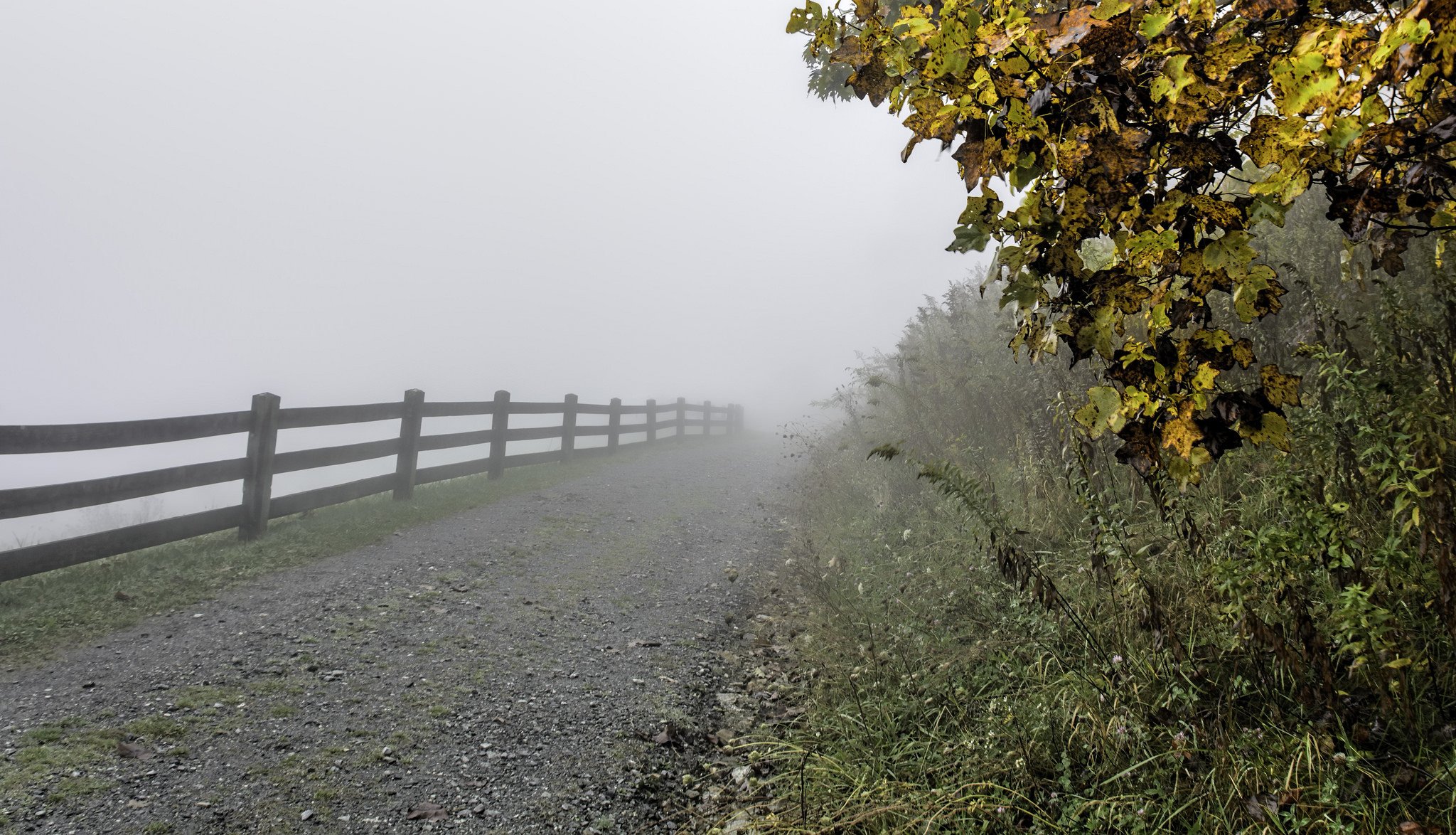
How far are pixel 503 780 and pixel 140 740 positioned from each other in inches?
58.0

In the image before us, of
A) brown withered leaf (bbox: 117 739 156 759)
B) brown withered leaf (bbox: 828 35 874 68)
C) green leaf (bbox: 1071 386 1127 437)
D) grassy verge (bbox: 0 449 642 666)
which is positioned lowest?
brown withered leaf (bbox: 117 739 156 759)

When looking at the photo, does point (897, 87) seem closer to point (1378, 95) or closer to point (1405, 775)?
point (1378, 95)

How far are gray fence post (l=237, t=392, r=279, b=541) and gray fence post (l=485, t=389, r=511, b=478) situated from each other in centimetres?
357

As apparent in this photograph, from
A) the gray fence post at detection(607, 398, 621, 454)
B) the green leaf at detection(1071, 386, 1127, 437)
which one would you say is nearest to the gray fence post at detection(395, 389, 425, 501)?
the gray fence post at detection(607, 398, 621, 454)

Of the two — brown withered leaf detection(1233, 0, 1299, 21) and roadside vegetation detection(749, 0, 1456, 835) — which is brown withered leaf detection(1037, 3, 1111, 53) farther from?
brown withered leaf detection(1233, 0, 1299, 21)

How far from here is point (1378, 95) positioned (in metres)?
0.89

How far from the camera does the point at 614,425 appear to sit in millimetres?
13945

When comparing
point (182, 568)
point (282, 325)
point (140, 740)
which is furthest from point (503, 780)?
point (282, 325)

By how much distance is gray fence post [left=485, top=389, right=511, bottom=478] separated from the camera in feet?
31.1

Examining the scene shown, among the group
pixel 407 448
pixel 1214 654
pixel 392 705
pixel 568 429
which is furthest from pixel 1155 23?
pixel 568 429

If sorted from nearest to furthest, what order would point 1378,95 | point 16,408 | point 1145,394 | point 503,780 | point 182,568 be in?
point 1378,95, point 1145,394, point 503,780, point 182,568, point 16,408

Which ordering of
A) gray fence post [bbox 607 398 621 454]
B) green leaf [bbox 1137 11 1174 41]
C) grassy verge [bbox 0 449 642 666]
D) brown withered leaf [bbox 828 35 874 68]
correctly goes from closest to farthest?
green leaf [bbox 1137 11 1174 41] < brown withered leaf [bbox 828 35 874 68] < grassy verge [bbox 0 449 642 666] < gray fence post [bbox 607 398 621 454]

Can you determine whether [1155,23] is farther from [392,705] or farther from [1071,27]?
[392,705]

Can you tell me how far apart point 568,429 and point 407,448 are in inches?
170
